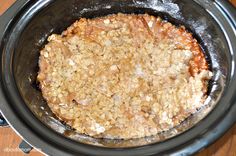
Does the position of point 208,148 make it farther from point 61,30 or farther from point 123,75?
point 61,30

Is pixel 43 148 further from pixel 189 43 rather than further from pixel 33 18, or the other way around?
pixel 189 43

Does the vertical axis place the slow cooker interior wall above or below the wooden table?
above

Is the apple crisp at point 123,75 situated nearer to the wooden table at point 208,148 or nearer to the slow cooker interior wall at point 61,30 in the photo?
the slow cooker interior wall at point 61,30

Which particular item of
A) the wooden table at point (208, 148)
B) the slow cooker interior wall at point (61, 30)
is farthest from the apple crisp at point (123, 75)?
the wooden table at point (208, 148)

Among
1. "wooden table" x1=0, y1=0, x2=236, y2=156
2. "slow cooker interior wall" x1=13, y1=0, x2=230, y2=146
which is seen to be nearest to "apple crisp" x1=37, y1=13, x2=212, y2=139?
"slow cooker interior wall" x1=13, y1=0, x2=230, y2=146

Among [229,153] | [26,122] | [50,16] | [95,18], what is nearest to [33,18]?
[50,16]

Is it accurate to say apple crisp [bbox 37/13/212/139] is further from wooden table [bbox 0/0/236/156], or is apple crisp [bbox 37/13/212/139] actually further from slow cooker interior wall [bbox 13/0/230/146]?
wooden table [bbox 0/0/236/156]

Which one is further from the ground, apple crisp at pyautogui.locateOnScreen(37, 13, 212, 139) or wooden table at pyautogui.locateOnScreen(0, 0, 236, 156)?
apple crisp at pyautogui.locateOnScreen(37, 13, 212, 139)
